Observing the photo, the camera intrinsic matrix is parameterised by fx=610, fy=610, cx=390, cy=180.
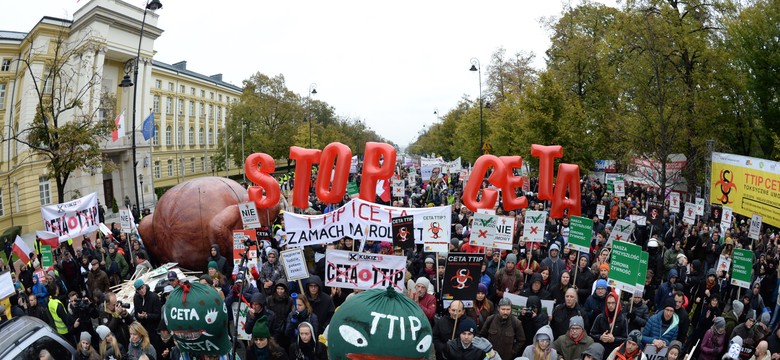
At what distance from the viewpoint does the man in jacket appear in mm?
8086

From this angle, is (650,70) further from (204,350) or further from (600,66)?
(204,350)

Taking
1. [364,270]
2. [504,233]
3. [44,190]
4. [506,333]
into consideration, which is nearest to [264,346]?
[364,270]

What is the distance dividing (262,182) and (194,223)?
8.80 feet

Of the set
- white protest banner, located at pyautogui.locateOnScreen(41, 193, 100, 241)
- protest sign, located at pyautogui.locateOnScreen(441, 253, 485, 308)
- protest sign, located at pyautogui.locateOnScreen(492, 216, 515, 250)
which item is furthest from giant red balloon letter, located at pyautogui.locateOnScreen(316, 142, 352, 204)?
protest sign, located at pyautogui.locateOnScreen(441, 253, 485, 308)

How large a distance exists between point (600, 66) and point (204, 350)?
88.9 ft

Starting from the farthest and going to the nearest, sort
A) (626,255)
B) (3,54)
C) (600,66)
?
(3,54) → (600,66) → (626,255)

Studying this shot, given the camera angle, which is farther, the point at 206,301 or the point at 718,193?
the point at 718,193

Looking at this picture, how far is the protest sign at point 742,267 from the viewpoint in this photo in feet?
34.1

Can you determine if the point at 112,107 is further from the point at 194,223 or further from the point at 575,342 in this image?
the point at 575,342

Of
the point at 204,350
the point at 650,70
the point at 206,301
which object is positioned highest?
the point at 650,70

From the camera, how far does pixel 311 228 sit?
41.9 feet

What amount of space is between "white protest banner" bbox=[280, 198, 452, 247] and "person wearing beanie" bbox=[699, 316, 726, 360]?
547 cm

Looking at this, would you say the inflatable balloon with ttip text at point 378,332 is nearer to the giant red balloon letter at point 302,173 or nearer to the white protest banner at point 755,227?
the white protest banner at point 755,227

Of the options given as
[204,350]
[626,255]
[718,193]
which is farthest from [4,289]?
[718,193]
